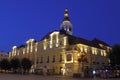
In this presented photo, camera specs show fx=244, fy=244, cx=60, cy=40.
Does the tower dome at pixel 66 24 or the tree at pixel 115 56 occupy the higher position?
the tower dome at pixel 66 24

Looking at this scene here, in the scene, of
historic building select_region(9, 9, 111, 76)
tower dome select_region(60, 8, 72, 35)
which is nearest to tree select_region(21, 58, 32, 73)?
historic building select_region(9, 9, 111, 76)

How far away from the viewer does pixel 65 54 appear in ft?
230

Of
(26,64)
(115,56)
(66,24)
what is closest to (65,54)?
(115,56)

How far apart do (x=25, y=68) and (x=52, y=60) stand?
10822 mm

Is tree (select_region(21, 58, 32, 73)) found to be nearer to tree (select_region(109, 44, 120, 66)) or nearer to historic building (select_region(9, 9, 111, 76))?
historic building (select_region(9, 9, 111, 76))

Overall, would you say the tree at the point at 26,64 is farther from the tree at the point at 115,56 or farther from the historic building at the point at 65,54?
the tree at the point at 115,56

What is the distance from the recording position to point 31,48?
8806 centimetres

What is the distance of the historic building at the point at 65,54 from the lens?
6806cm

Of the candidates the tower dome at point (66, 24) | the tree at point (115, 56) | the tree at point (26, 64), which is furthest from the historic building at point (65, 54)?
the tower dome at point (66, 24)

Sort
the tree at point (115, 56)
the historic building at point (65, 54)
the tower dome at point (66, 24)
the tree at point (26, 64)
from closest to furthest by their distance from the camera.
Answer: the tree at point (115, 56) < the historic building at point (65, 54) < the tree at point (26, 64) < the tower dome at point (66, 24)

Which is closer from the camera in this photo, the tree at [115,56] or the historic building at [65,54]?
the tree at [115,56]

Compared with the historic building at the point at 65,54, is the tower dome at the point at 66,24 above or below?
above

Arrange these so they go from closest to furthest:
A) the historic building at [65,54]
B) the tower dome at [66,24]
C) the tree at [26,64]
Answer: the historic building at [65,54] → the tree at [26,64] → the tower dome at [66,24]

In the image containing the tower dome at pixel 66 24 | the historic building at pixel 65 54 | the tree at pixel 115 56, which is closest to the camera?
the tree at pixel 115 56
